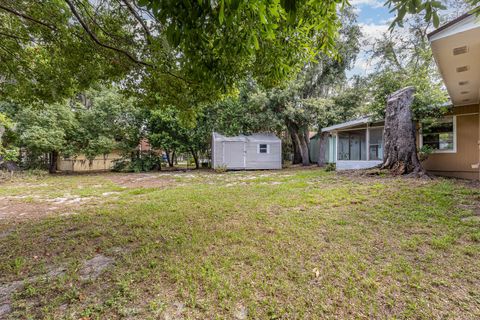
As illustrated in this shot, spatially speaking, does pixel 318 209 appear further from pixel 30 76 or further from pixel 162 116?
pixel 162 116

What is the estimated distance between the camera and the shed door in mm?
14383

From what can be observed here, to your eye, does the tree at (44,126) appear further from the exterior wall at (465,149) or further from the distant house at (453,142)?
the exterior wall at (465,149)

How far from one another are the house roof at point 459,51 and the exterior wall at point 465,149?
1996 mm

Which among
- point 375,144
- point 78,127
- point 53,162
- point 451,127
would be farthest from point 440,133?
point 53,162

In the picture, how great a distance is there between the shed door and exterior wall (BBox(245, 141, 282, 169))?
1.11 feet

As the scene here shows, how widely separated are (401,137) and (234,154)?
357 inches

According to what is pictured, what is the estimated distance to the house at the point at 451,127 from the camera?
3.33 m

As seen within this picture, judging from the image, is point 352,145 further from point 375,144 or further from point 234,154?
point 234,154

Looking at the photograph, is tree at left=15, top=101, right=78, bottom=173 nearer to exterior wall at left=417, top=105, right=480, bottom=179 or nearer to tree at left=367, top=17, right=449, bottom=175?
tree at left=367, top=17, right=449, bottom=175

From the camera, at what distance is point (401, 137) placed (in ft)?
24.2

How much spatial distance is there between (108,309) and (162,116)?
42.2 ft

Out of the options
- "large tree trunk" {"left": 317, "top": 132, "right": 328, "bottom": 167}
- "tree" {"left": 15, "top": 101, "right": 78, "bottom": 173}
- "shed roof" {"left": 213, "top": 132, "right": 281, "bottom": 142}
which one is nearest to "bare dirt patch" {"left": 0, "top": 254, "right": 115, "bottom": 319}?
"tree" {"left": 15, "top": 101, "right": 78, "bottom": 173}

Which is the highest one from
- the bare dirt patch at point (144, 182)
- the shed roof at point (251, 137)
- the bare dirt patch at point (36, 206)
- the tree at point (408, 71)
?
the tree at point (408, 71)

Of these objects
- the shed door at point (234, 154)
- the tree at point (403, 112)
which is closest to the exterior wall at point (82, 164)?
the shed door at point (234, 154)
